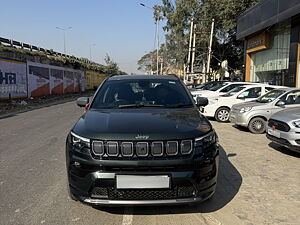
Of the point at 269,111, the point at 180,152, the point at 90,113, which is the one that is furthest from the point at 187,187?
the point at 269,111

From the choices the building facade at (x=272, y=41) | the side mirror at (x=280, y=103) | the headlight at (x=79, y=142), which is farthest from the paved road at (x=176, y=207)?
the building facade at (x=272, y=41)

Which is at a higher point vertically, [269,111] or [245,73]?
[245,73]

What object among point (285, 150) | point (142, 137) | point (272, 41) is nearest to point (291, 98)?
point (285, 150)

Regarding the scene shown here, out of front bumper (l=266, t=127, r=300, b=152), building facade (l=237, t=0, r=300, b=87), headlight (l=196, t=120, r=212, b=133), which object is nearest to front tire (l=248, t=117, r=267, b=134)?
front bumper (l=266, t=127, r=300, b=152)

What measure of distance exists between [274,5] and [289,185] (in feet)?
48.3

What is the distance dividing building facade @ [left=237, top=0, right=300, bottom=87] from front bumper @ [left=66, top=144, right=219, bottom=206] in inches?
534

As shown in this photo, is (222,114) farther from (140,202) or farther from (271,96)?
(140,202)

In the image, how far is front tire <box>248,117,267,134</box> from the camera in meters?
8.31

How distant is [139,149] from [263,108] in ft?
21.5

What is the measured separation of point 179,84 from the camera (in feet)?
14.9

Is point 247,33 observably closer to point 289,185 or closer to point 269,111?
point 269,111

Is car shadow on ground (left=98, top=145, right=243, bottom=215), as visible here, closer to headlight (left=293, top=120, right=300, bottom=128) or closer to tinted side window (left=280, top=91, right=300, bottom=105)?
headlight (left=293, top=120, right=300, bottom=128)

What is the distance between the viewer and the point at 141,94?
13.8 ft

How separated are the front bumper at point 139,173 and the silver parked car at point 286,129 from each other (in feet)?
10.7
